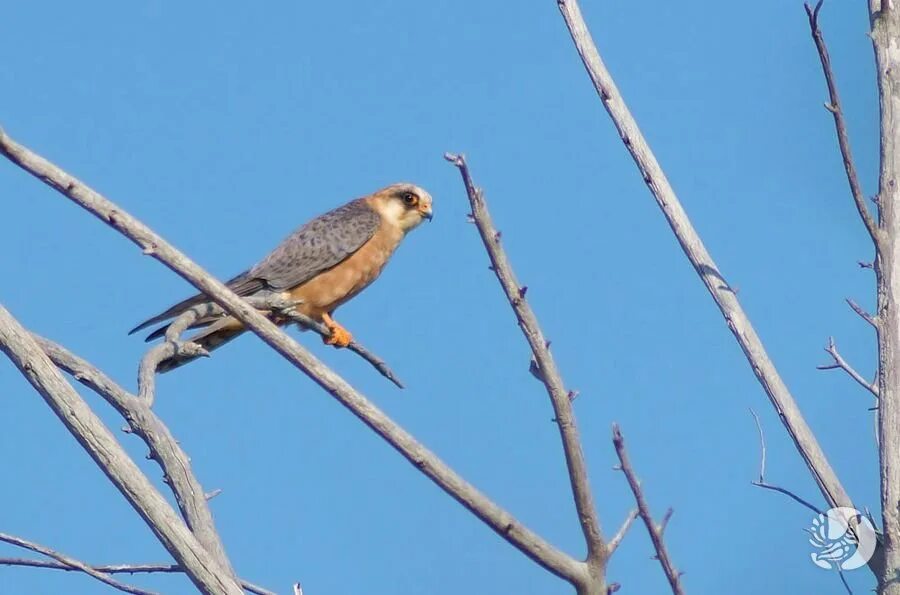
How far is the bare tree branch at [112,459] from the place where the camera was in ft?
Result: 8.73

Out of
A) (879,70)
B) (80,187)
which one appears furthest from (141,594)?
A: (879,70)

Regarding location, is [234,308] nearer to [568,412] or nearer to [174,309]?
[568,412]

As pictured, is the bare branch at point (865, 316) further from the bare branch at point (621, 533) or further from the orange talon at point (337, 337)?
the orange talon at point (337, 337)

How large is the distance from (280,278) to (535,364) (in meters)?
4.16

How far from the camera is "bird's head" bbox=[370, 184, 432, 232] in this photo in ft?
24.8

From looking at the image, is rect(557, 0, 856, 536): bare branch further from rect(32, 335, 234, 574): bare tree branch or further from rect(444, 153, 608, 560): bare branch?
rect(32, 335, 234, 574): bare tree branch

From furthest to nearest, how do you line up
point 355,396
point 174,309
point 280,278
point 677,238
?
point 280,278
point 174,309
point 677,238
point 355,396

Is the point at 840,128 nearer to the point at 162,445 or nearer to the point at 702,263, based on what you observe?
the point at 702,263

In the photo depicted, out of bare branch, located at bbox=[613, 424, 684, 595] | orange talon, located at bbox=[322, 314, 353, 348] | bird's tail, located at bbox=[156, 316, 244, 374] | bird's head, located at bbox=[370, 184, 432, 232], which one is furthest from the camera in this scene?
bird's head, located at bbox=[370, 184, 432, 232]

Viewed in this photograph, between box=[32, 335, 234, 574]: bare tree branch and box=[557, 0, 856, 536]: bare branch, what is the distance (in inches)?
55.1

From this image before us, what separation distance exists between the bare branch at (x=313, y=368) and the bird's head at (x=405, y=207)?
14.4 feet

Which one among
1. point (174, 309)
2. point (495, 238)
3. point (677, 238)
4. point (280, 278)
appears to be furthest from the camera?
point (280, 278)

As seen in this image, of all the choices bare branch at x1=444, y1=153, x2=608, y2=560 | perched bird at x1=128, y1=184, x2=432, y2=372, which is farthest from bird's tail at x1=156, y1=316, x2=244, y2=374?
bare branch at x1=444, y1=153, x2=608, y2=560

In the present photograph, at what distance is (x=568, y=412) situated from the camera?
9.53 ft
